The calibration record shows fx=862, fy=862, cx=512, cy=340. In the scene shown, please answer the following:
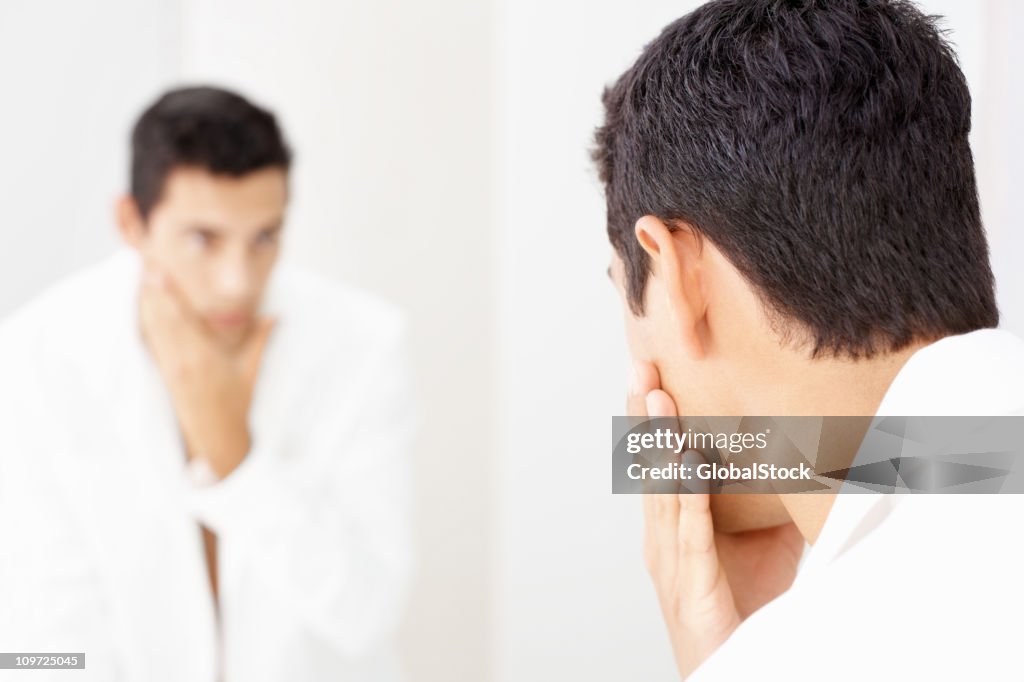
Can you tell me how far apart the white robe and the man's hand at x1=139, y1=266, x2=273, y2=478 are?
725mm

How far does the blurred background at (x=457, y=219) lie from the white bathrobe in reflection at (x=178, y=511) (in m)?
0.21

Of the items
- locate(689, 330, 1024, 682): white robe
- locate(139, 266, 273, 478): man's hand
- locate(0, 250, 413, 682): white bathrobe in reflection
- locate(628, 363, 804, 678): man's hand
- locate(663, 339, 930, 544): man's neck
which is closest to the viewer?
locate(689, 330, 1024, 682): white robe

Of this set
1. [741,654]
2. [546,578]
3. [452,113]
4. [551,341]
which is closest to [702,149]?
[741,654]

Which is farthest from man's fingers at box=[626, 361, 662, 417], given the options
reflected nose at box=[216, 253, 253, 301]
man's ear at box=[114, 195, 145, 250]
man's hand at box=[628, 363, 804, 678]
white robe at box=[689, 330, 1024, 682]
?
man's ear at box=[114, 195, 145, 250]

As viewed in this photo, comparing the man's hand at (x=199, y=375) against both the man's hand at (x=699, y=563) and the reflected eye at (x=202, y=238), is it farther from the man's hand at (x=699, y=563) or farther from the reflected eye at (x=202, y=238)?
the man's hand at (x=699, y=563)

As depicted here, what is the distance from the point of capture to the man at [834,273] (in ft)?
1.17

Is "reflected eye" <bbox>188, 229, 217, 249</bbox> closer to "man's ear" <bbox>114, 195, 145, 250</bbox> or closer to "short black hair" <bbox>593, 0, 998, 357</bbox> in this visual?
"man's ear" <bbox>114, 195, 145, 250</bbox>

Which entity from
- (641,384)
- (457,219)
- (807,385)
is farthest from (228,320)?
(807,385)

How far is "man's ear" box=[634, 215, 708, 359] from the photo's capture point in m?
0.45

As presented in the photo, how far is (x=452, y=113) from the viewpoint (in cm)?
149

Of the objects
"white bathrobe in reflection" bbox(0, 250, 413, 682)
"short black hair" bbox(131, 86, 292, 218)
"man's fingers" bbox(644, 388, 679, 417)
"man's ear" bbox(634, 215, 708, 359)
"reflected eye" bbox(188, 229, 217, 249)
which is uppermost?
"short black hair" bbox(131, 86, 292, 218)

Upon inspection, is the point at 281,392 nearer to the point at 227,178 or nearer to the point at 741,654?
the point at 227,178

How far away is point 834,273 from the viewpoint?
1.42 ft

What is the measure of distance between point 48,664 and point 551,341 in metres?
0.75
